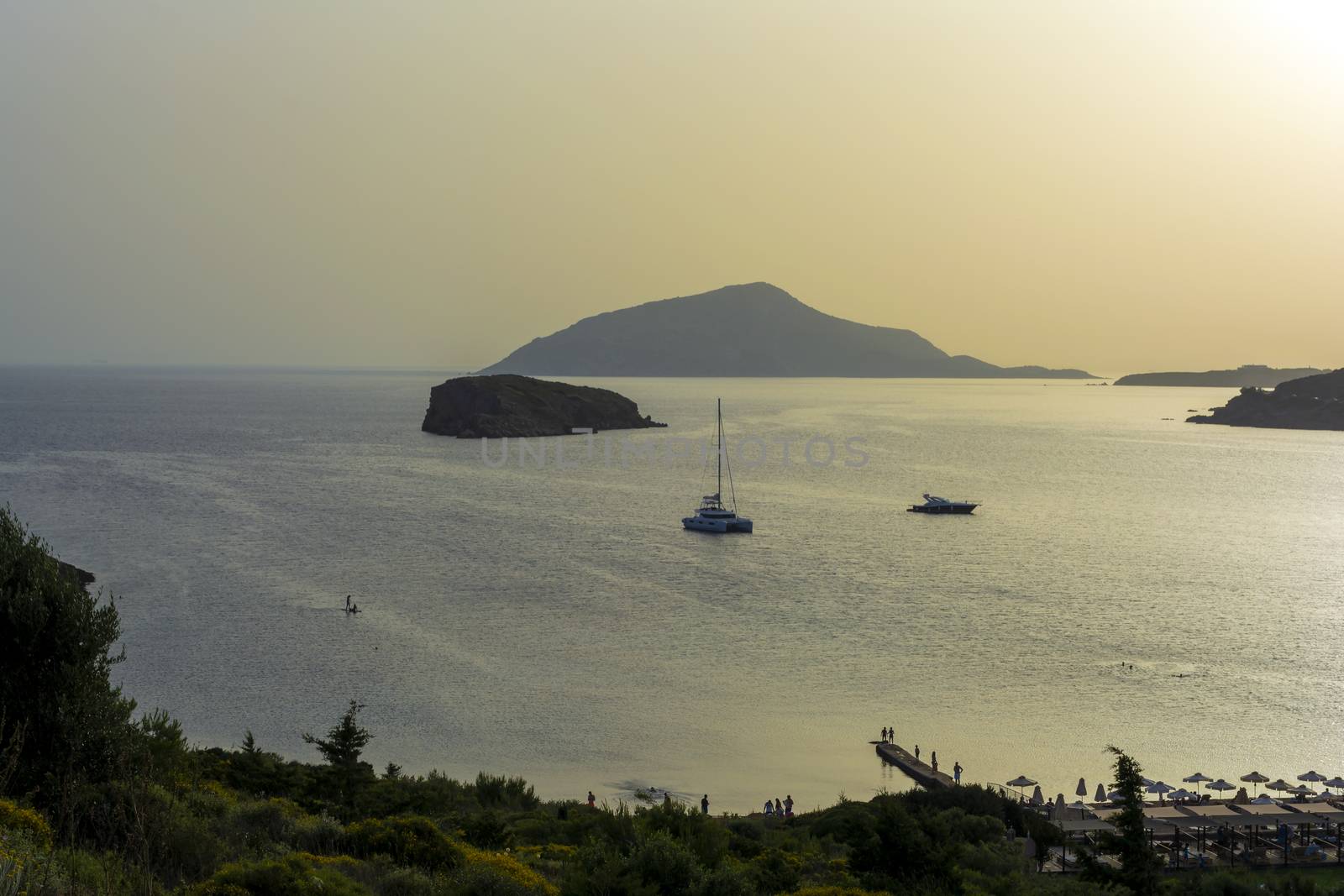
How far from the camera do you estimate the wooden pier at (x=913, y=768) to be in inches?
998

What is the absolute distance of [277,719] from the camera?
28609 mm

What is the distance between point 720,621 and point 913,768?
49.3 feet

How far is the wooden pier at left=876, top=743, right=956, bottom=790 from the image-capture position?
2536 centimetres

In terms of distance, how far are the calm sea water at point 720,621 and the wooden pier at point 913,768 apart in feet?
1.43

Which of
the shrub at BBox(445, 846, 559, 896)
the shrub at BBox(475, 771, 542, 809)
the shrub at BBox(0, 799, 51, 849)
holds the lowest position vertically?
the shrub at BBox(475, 771, 542, 809)

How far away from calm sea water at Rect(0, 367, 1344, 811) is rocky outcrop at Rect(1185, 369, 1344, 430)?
334ft

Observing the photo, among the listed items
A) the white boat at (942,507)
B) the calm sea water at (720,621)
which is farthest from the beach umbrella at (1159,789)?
the white boat at (942,507)

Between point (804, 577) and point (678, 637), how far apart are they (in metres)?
13.0

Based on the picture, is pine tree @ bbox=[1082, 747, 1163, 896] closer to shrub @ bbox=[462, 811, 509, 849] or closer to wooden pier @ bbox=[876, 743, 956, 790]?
shrub @ bbox=[462, 811, 509, 849]

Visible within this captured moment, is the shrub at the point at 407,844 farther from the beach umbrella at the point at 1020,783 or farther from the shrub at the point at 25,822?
the beach umbrella at the point at 1020,783

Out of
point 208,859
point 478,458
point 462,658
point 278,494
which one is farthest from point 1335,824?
point 478,458

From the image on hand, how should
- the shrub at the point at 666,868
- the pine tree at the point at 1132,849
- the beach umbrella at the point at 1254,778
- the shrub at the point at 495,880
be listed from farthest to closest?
the beach umbrella at the point at 1254,778 → the pine tree at the point at 1132,849 → the shrub at the point at 666,868 → the shrub at the point at 495,880

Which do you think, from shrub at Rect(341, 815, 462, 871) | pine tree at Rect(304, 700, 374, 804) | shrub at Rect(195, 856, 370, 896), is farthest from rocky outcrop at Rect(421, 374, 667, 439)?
shrub at Rect(195, 856, 370, 896)

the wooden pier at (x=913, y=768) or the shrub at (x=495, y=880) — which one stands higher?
the shrub at (x=495, y=880)
